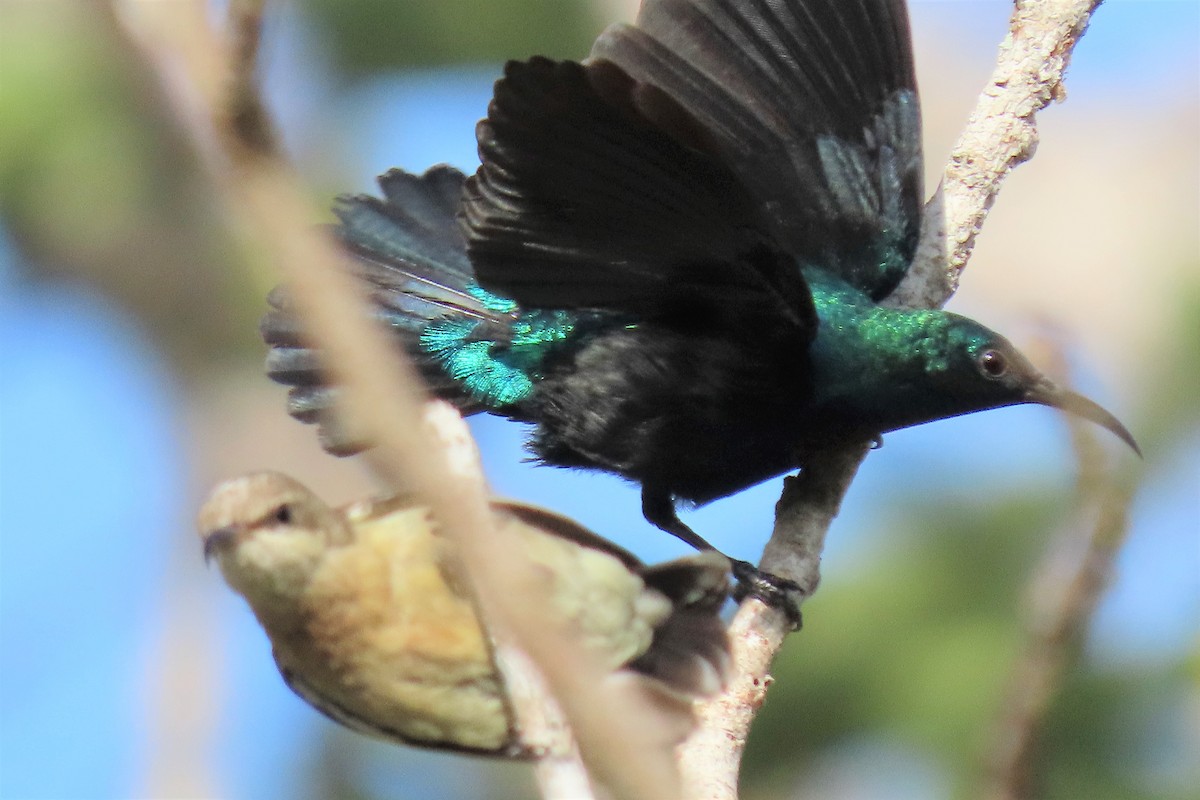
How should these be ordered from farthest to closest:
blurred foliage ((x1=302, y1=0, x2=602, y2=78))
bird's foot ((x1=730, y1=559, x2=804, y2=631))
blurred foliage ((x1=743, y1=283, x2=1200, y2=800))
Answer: blurred foliage ((x1=302, y1=0, x2=602, y2=78)) → blurred foliage ((x1=743, y1=283, x2=1200, y2=800)) → bird's foot ((x1=730, y1=559, x2=804, y2=631))

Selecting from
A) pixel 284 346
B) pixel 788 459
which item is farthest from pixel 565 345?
pixel 284 346

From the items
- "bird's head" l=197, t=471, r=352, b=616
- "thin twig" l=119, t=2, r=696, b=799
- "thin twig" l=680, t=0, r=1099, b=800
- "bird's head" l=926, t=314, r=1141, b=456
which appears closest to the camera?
"thin twig" l=119, t=2, r=696, b=799

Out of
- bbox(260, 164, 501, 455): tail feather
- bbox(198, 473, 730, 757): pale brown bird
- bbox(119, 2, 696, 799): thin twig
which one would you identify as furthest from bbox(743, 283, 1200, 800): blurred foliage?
bbox(119, 2, 696, 799): thin twig

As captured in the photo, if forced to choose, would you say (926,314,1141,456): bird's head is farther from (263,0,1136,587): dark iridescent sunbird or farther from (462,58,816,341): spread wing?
(462,58,816,341): spread wing

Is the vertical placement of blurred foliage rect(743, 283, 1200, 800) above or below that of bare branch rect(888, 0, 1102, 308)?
below

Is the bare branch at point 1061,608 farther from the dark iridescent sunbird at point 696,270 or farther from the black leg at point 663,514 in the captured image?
the black leg at point 663,514

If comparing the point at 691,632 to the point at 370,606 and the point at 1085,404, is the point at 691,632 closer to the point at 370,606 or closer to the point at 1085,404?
the point at 370,606

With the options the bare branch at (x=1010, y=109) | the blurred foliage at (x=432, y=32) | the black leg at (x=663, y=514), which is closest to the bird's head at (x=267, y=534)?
the black leg at (x=663, y=514)
